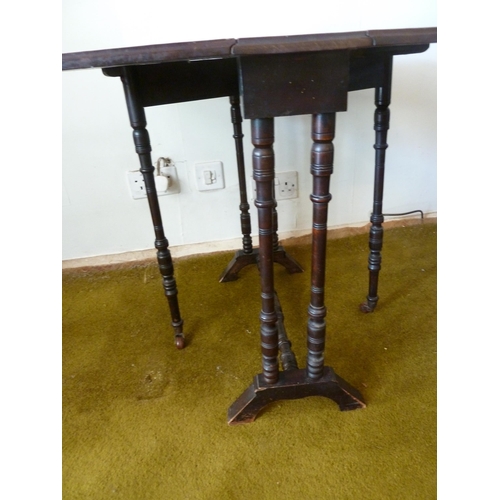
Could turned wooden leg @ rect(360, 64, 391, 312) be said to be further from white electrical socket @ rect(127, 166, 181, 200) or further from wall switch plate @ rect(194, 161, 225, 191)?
white electrical socket @ rect(127, 166, 181, 200)

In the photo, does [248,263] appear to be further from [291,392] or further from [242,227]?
[291,392]

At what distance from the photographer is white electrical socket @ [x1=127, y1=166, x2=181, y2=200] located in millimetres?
1278

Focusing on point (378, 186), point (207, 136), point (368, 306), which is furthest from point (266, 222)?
point (207, 136)

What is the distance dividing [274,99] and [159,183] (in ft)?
2.50

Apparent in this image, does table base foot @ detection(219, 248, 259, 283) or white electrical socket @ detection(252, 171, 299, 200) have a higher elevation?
white electrical socket @ detection(252, 171, 299, 200)

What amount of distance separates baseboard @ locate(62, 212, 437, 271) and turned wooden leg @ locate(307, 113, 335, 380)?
72 cm

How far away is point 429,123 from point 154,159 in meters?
0.95

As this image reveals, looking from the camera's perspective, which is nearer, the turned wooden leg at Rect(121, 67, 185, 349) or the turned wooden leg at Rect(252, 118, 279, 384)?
Answer: the turned wooden leg at Rect(252, 118, 279, 384)

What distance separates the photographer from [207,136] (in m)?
1.25

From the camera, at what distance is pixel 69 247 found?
4.55 feet

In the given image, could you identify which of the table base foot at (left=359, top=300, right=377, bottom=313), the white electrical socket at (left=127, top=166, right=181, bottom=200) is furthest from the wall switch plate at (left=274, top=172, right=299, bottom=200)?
the table base foot at (left=359, top=300, right=377, bottom=313)

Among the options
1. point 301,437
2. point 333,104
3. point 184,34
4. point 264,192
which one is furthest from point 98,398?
point 184,34

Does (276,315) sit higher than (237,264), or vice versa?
(276,315)

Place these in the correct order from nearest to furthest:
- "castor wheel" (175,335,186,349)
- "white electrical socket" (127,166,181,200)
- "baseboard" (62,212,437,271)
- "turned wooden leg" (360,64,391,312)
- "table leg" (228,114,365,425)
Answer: "table leg" (228,114,365,425) < "turned wooden leg" (360,64,391,312) < "castor wheel" (175,335,186,349) < "white electrical socket" (127,166,181,200) < "baseboard" (62,212,437,271)
